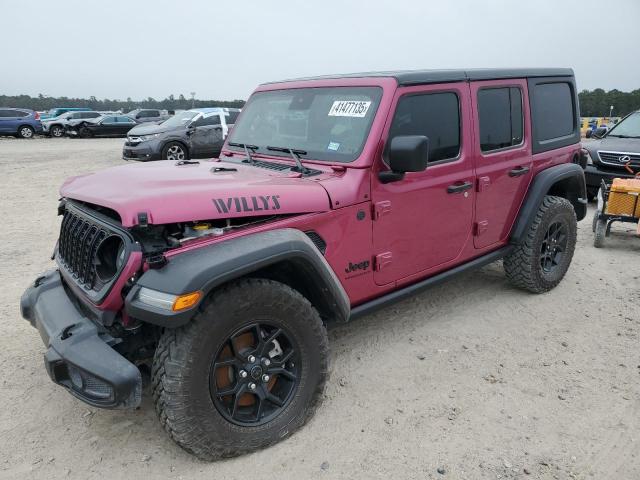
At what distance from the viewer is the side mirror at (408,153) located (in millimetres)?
2908

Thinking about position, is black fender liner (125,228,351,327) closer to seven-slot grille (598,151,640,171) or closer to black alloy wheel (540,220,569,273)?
black alloy wheel (540,220,569,273)

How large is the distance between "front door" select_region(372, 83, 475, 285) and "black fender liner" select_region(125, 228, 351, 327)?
0.50 metres

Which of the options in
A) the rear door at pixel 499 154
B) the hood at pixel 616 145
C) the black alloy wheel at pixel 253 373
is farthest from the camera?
the hood at pixel 616 145

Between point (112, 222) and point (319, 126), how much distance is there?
5.08 ft

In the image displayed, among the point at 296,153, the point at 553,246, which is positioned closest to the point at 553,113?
the point at 553,246

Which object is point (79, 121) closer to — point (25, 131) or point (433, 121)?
point (25, 131)

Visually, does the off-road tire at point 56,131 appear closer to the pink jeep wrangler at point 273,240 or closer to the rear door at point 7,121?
the rear door at point 7,121

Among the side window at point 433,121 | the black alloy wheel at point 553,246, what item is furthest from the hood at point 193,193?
the black alloy wheel at point 553,246

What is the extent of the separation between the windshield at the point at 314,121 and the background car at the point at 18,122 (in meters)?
25.8

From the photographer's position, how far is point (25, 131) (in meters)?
25.6

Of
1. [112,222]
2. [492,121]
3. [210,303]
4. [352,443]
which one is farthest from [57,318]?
[492,121]

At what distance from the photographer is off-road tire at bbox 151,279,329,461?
238 centimetres

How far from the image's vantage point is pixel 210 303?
2443 mm

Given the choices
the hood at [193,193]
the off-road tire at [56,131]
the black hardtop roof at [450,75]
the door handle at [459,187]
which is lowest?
the off-road tire at [56,131]
